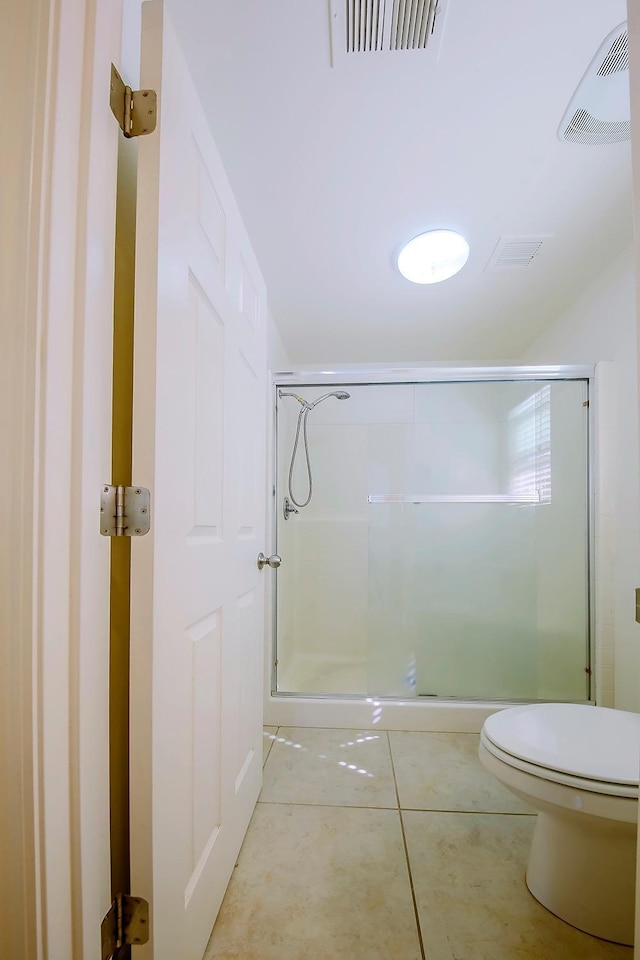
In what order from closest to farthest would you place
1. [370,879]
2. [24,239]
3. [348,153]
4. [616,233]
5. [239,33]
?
1. [24,239]
2. [239,33]
3. [370,879]
4. [348,153]
5. [616,233]

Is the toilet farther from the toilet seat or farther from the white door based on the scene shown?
the white door

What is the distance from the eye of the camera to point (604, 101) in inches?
48.8

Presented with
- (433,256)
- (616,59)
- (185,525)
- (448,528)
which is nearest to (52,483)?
(185,525)

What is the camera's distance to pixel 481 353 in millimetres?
3174

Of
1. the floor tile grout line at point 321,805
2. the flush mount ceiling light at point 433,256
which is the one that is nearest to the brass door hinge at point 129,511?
the floor tile grout line at point 321,805

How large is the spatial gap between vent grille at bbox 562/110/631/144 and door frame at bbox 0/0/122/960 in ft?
4.19

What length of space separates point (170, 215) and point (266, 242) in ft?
3.95

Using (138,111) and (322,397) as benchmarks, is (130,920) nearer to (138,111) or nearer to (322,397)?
(138,111)

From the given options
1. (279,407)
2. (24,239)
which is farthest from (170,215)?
(279,407)

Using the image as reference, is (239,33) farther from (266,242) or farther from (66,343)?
(66,343)

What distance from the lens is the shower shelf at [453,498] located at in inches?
88.7

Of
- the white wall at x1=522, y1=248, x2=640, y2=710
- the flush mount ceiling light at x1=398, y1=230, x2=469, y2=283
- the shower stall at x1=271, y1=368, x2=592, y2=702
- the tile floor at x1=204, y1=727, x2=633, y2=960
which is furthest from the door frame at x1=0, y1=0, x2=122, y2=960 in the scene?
the white wall at x1=522, y1=248, x2=640, y2=710

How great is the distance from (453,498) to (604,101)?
1.53m

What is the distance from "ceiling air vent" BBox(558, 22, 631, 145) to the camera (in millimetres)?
1128
